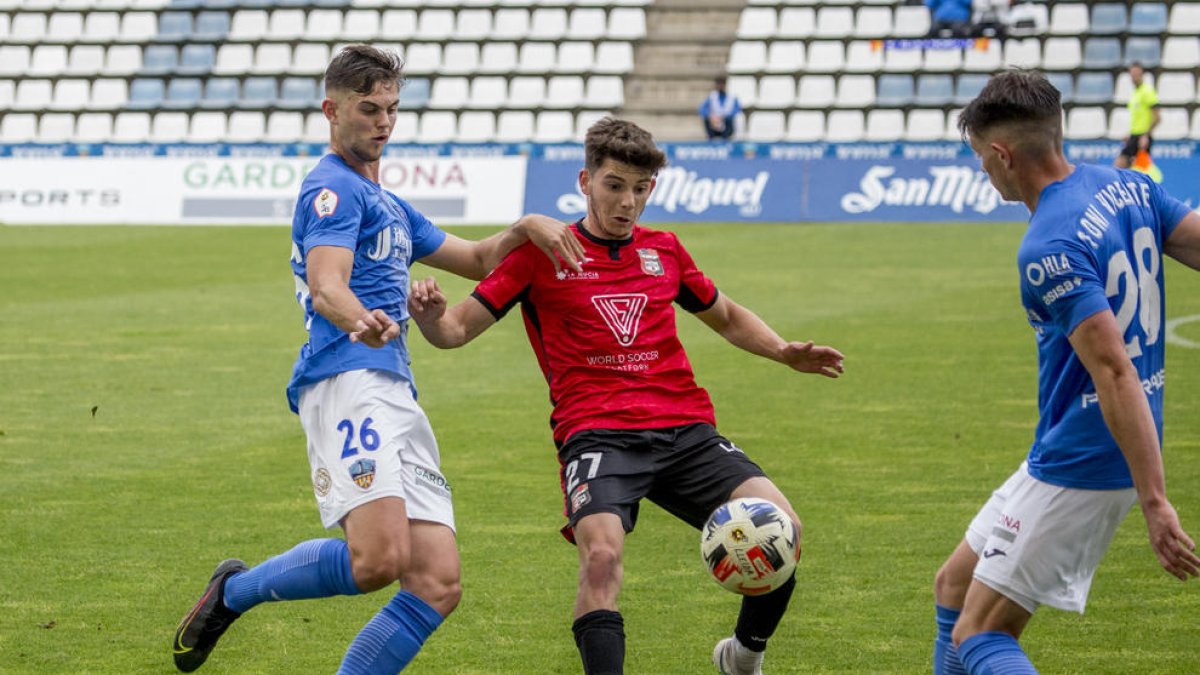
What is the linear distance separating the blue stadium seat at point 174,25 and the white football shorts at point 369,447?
97.3 feet

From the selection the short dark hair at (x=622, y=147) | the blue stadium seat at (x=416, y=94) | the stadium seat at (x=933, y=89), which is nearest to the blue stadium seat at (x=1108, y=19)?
the stadium seat at (x=933, y=89)

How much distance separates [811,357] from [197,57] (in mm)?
29000

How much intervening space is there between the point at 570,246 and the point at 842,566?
233 centimetres

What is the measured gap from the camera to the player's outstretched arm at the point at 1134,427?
3967 millimetres

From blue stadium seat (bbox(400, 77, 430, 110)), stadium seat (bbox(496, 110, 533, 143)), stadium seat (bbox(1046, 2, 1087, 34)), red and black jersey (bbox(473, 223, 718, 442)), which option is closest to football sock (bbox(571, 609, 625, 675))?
red and black jersey (bbox(473, 223, 718, 442))

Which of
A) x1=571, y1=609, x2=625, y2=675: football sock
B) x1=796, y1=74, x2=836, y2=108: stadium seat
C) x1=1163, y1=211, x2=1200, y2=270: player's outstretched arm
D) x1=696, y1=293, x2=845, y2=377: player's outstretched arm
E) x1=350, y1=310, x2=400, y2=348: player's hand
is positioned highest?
x1=1163, y1=211, x2=1200, y2=270: player's outstretched arm

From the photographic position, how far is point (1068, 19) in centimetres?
2922

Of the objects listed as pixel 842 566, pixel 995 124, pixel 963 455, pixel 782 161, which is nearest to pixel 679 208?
pixel 782 161

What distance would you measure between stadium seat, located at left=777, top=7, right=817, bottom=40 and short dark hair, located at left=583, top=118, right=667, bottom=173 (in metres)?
25.7

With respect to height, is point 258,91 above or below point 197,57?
below

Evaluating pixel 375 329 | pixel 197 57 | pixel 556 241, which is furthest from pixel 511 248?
pixel 197 57

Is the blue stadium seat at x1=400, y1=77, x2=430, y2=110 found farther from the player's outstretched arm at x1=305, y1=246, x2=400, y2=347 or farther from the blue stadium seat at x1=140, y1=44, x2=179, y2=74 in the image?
the player's outstretched arm at x1=305, y1=246, x2=400, y2=347

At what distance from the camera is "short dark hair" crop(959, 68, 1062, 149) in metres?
4.25

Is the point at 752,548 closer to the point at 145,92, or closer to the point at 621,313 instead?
the point at 621,313
